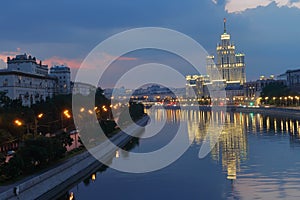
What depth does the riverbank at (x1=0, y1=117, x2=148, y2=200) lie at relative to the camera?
11220 mm

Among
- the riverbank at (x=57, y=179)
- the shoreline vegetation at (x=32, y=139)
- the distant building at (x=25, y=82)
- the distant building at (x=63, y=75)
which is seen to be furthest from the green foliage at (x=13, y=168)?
the distant building at (x=63, y=75)

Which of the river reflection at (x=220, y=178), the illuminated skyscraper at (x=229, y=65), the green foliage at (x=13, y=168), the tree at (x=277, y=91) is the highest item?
the illuminated skyscraper at (x=229, y=65)

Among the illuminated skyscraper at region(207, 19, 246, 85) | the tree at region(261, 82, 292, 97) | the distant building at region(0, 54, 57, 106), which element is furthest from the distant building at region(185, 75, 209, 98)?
the distant building at region(0, 54, 57, 106)

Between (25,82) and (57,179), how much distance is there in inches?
1064

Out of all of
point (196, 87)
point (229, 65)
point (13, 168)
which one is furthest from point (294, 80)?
point (13, 168)

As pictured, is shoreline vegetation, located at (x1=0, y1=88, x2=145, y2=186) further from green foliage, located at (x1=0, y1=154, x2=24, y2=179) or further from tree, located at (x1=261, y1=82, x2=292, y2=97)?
tree, located at (x1=261, y1=82, x2=292, y2=97)

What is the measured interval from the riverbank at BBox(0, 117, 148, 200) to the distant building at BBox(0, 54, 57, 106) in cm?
1762

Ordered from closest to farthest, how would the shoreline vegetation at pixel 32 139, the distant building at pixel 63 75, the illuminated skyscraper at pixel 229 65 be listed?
the shoreline vegetation at pixel 32 139, the distant building at pixel 63 75, the illuminated skyscraper at pixel 229 65

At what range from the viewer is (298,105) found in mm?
54969

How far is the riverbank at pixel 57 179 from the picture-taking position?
1122cm

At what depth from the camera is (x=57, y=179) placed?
14.0 metres

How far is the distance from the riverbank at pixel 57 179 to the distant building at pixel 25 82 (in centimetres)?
1762

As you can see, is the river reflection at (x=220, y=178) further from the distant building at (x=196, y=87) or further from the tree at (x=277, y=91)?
the distant building at (x=196, y=87)

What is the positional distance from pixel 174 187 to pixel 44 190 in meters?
4.31
